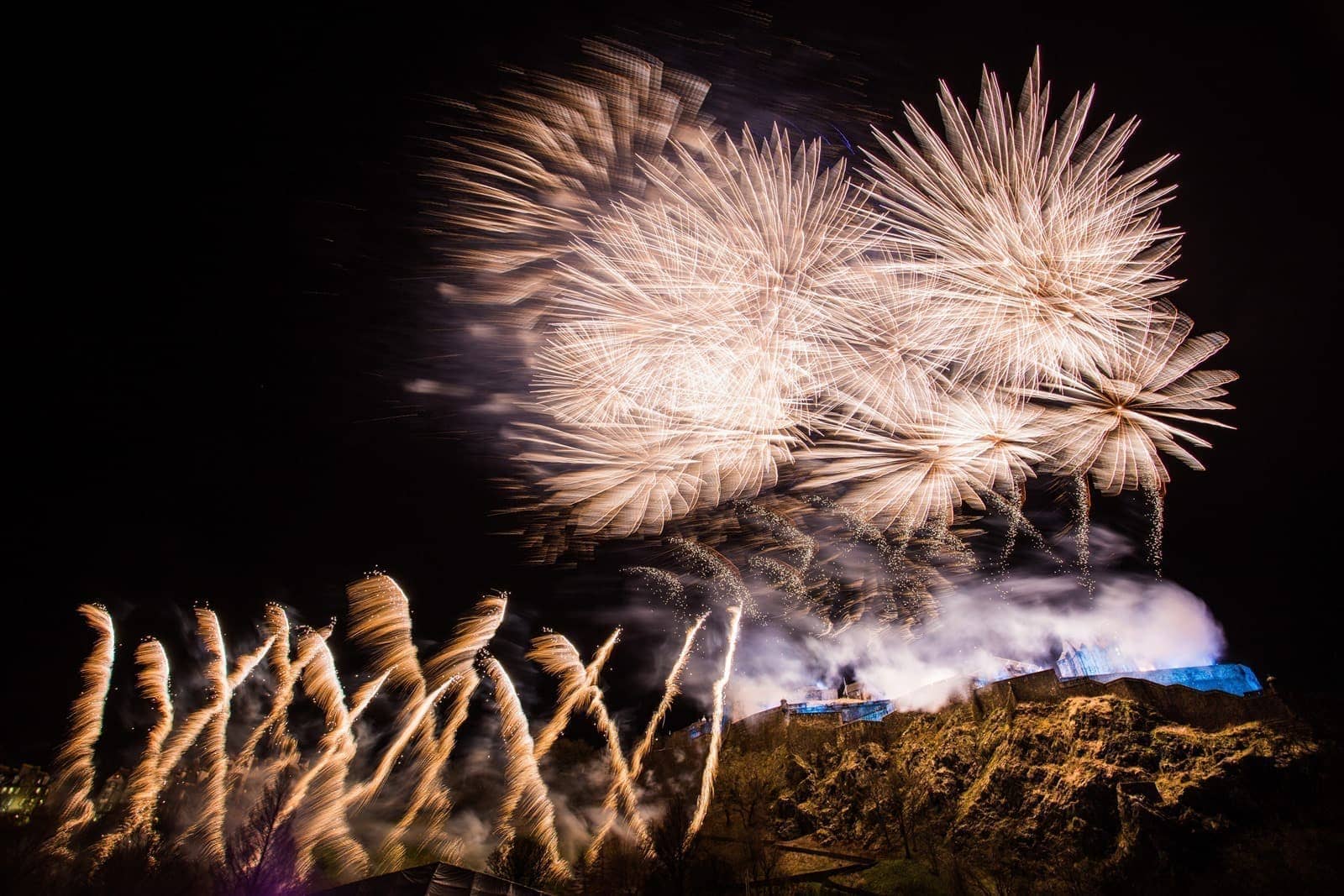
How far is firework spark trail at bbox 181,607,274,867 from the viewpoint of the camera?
64.5 ft

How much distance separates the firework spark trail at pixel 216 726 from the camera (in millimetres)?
19672

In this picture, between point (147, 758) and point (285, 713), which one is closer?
point (147, 758)

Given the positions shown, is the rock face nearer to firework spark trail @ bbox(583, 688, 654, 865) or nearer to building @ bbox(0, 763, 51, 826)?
firework spark trail @ bbox(583, 688, 654, 865)

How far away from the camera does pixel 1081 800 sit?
21109mm

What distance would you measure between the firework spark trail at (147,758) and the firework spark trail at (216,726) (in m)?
1.76

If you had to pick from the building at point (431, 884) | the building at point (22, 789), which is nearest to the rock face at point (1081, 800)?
the building at point (431, 884)

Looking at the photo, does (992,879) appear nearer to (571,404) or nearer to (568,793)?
(571,404)

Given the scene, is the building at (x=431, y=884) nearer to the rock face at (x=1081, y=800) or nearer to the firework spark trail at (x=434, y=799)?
the firework spark trail at (x=434, y=799)

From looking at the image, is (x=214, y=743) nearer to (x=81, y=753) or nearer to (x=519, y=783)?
(x=519, y=783)

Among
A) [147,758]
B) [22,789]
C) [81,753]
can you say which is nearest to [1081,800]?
[147,758]

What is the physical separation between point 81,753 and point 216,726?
71.8 feet

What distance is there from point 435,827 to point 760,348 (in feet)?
126

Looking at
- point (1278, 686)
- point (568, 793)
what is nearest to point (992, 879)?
point (1278, 686)

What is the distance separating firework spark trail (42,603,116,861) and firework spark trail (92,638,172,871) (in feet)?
4.75
